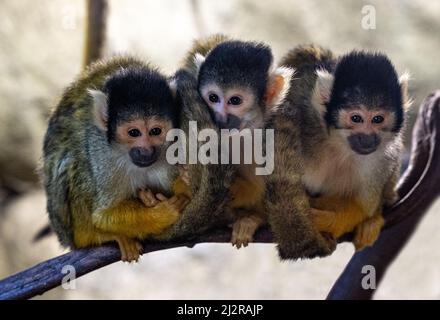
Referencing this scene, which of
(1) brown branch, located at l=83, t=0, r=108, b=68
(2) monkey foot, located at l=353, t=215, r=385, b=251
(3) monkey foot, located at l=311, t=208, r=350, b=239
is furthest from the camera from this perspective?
(1) brown branch, located at l=83, t=0, r=108, b=68

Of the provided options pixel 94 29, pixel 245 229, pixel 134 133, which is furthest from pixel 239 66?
pixel 94 29

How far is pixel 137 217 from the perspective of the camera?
3.79 meters

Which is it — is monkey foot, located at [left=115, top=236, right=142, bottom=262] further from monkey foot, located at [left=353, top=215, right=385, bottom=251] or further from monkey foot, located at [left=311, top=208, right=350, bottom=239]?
monkey foot, located at [left=353, top=215, right=385, bottom=251]

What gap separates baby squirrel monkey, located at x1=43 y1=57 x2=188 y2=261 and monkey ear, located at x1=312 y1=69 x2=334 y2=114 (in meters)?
0.80

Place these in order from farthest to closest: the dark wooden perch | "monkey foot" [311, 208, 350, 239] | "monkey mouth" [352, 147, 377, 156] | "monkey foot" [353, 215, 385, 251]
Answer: "monkey foot" [353, 215, 385, 251] → "monkey foot" [311, 208, 350, 239] → "monkey mouth" [352, 147, 377, 156] → the dark wooden perch

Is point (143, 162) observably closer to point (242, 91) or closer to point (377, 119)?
point (242, 91)

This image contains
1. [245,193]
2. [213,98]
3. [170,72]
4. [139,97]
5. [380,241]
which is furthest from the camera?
[170,72]

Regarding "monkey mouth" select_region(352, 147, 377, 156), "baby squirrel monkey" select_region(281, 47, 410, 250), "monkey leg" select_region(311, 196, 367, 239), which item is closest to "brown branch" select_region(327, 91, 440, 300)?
"baby squirrel monkey" select_region(281, 47, 410, 250)

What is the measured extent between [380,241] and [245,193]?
153 cm

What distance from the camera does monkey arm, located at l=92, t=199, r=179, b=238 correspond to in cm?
372

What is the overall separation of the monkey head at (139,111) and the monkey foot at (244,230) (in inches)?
22.6

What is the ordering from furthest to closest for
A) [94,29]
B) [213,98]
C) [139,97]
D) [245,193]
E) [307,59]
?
[94,29] < [307,59] < [245,193] < [213,98] < [139,97]

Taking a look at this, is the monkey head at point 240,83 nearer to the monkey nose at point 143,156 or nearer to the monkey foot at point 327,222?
the monkey nose at point 143,156
